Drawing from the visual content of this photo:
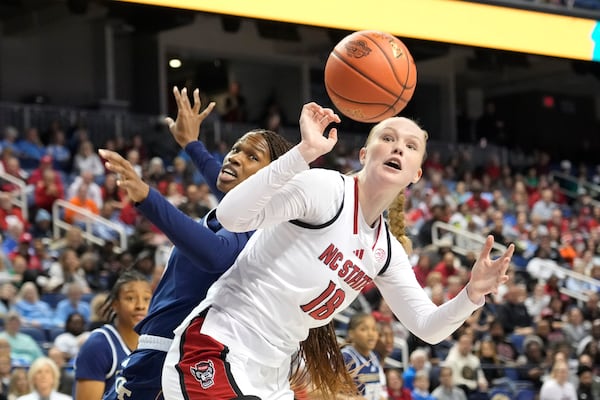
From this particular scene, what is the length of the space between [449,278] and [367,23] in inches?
121

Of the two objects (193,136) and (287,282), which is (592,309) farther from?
(287,282)

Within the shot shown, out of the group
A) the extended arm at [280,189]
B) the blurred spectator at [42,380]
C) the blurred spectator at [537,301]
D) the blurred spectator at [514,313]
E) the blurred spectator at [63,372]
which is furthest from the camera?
the blurred spectator at [537,301]

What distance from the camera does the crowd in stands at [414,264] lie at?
30.1 feet

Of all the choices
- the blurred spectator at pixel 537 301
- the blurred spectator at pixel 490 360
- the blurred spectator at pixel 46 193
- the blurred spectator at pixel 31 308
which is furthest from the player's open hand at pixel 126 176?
the blurred spectator at pixel 537 301

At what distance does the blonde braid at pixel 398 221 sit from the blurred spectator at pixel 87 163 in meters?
9.67

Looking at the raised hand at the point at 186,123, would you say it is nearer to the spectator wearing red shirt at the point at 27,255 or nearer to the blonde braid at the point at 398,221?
the blonde braid at the point at 398,221

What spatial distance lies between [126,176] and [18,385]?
4512 millimetres

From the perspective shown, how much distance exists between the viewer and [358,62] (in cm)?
395

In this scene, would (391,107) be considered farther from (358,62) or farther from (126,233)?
(126,233)

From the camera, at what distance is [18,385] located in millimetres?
7328

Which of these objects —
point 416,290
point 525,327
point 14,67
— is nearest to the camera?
point 416,290

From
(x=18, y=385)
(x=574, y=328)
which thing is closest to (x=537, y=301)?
(x=574, y=328)

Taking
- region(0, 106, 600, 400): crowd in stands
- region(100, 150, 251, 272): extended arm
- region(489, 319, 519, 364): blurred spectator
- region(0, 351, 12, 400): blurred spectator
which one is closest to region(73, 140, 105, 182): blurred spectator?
region(0, 106, 600, 400): crowd in stands

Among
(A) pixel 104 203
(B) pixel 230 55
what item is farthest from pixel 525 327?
(B) pixel 230 55
